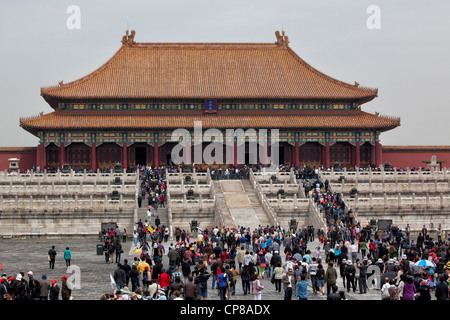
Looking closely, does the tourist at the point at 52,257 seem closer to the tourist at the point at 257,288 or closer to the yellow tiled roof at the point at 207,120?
the tourist at the point at 257,288

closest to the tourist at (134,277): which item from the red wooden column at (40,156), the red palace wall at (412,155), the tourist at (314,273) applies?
the tourist at (314,273)

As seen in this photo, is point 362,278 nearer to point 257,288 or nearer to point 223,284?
point 257,288

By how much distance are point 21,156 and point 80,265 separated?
4010cm

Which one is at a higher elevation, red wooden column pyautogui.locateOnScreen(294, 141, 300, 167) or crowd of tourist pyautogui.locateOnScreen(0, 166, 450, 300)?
red wooden column pyautogui.locateOnScreen(294, 141, 300, 167)

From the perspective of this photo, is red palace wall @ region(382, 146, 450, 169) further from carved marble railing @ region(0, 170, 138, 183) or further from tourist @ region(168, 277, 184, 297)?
tourist @ region(168, 277, 184, 297)

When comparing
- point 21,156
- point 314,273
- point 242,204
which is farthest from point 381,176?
point 21,156

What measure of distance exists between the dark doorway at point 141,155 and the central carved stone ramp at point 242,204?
1957 centimetres

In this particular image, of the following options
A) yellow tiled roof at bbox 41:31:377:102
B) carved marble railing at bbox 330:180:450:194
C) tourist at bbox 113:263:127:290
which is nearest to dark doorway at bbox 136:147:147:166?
yellow tiled roof at bbox 41:31:377:102

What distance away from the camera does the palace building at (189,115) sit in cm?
6962

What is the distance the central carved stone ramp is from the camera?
1737 inches

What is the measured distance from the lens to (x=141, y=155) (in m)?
71.9

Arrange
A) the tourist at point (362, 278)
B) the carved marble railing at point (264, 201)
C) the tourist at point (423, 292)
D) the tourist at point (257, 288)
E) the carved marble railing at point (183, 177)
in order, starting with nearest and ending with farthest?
the tourist at point (423, 292) < the tourist at point (257, 288) < the tourist at point (362, 278) < the carved marble railing at point (264, 201) < the carved marble railing at point (183, 177)

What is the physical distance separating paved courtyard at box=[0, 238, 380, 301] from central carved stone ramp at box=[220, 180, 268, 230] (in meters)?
5.36
